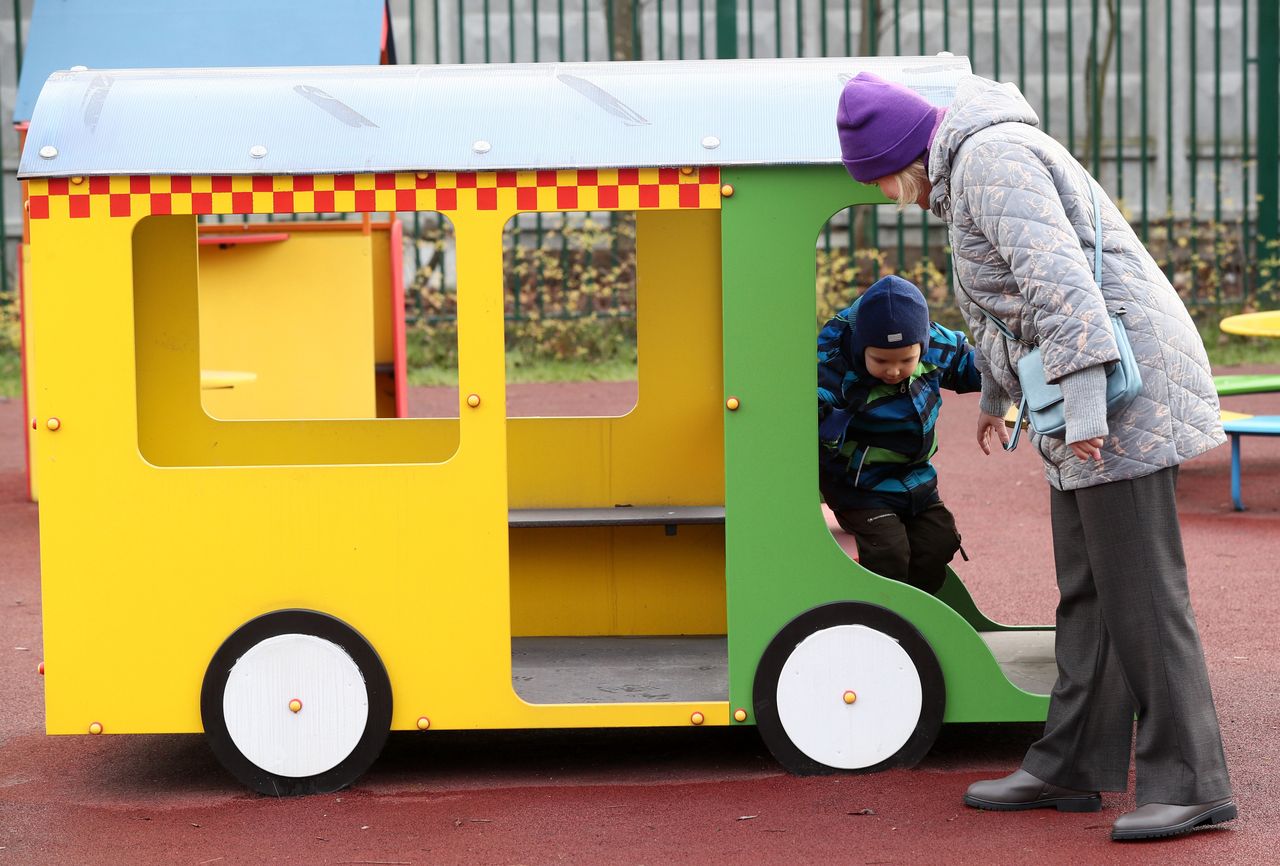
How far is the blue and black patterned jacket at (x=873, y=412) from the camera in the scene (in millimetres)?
4305

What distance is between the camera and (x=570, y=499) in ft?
15.7

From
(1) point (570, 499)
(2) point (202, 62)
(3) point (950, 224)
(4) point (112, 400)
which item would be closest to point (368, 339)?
(2) point (202, 62)

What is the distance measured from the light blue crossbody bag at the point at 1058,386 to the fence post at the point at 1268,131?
30.4 ft

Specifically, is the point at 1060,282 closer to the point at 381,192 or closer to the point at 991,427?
the point at 991,427

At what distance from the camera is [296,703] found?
12.5 feet

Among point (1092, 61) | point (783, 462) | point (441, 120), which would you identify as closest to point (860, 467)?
point (783, 462)

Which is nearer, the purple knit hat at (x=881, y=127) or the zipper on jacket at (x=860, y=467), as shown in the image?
the purple knit hat at (x=881, y=127)

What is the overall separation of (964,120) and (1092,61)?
9727mm

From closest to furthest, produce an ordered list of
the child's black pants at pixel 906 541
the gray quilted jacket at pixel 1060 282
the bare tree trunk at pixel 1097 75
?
the gray quilted jacket at pixel 1060 282, the child's black pants at pixel 906 541, the bare tree trunk at pixel 1097 75

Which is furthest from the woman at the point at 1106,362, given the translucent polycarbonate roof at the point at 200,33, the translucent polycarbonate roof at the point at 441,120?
the translucent polycarbonate roof at the point at 200,33

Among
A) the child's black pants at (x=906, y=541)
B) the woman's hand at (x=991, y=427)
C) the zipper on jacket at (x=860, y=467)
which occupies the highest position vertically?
the woman's hand at (x=991, y=427)

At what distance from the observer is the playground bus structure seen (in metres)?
3.71

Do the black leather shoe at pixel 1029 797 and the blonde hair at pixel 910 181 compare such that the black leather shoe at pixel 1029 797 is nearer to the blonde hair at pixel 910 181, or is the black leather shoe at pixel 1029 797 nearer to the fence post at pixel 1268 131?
the blonde hair at pixel 910 181

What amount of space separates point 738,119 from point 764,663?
3.82ft
